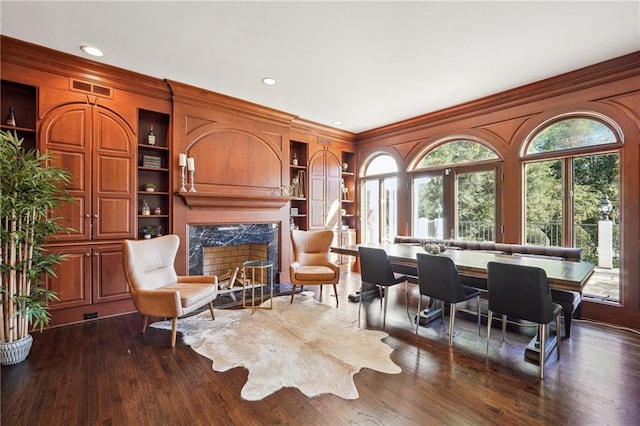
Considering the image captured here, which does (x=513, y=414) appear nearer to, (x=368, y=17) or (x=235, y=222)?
(x=368, y=17)

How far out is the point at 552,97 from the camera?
3.87 m

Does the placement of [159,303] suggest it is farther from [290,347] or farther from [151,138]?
[151,138]

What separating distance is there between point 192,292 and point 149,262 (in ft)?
2.14

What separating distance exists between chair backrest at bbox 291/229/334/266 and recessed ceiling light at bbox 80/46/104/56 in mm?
3231

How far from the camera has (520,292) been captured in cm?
237

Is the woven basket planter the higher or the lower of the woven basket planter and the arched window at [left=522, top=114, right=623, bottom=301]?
the lower

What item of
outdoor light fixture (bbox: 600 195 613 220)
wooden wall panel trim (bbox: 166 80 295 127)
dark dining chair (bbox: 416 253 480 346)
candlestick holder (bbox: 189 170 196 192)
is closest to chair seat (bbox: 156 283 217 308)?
candlestick holder (bbox: 189 170 196 192)

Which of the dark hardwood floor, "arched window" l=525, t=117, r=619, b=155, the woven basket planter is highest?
"arched window" l=525, t=117, r=619, b=155

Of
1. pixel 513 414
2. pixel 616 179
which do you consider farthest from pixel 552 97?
pixel 513 414

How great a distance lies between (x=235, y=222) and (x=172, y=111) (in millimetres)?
1828

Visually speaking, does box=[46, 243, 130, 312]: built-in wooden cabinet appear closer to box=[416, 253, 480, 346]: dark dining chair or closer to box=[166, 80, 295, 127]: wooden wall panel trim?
box=[166, 80, 295, 127]: wooden wall panel trim

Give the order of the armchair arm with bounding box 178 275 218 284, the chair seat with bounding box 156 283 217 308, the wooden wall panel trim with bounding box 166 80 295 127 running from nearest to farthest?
the chair seat with bounding box 156 283 217 308
the armchair arm with bounding box 178 275 218 284
the wooden wall panel trim with bounding box 166 80 295 127

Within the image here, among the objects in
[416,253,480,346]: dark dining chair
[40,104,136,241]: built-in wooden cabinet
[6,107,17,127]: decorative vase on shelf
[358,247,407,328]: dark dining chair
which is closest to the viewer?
[416,253,480,346]: dark dining chair

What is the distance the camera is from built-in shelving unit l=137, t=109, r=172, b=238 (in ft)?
13.2
